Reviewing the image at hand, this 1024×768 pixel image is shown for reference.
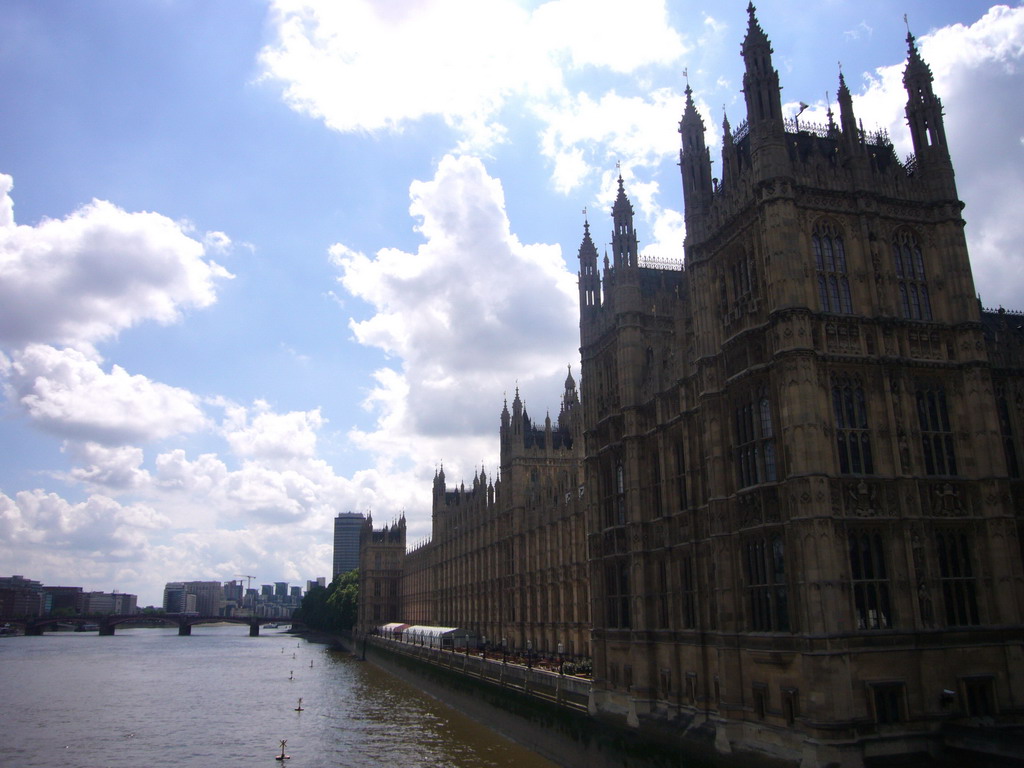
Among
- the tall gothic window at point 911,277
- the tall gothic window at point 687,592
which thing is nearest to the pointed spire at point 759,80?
the tall gothic window at point 911,277

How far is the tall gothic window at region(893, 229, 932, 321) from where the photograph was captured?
30812 mm

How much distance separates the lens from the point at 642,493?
130 ft

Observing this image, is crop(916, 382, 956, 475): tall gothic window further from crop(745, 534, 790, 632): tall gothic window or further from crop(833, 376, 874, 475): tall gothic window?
crop(745, 534, 790, 632): tall gothic window

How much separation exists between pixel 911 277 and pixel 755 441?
9.02 meters

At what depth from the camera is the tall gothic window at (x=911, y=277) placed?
101 ft

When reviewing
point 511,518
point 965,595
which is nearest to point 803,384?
point 965,595

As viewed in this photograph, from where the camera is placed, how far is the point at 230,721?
66625 millimetres

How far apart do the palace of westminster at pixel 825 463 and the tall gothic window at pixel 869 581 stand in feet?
0.23

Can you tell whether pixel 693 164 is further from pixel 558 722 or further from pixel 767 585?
pixel 558 722

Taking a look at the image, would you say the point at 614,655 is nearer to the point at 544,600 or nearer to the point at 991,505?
the point at 991,505

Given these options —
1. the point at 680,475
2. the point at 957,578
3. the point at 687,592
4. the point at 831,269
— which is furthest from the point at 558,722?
the point at 831,269

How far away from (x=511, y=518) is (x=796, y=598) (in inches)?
2683

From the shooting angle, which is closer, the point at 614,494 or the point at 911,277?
the point at 911,277

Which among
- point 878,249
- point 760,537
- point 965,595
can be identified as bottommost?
point 965,595
